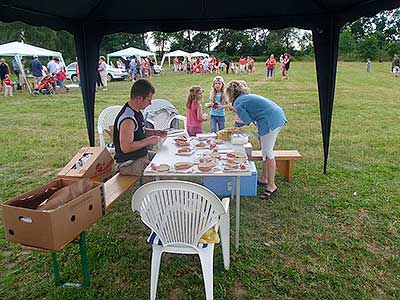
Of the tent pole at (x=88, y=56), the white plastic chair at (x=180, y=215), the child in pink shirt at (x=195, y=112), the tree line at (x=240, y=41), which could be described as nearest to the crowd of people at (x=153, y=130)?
the white plastic chair at (x=180, y=215)

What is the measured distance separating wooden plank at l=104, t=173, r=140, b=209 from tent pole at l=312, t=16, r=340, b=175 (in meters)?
2.34

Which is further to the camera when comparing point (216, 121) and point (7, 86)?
point (7, 86)

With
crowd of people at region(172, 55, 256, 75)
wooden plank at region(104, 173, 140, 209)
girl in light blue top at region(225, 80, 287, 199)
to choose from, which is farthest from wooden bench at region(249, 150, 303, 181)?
crowd of people at region(172, 55, 256, 75)

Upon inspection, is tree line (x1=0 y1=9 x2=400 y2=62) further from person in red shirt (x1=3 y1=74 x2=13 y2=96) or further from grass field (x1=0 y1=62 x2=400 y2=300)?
grass field (x1=0 y1=62 x2=400 y2=300)

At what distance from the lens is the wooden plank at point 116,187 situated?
8.41ft

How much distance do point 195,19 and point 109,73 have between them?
49.2ft

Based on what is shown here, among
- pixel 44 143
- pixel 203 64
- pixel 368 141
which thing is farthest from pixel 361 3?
pixel 203 64

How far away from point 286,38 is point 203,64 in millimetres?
6823

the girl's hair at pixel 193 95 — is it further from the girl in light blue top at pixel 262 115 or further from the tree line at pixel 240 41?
the tree line at pixel 240 41

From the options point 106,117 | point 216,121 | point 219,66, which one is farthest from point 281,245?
point 219,66

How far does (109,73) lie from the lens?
17891mm

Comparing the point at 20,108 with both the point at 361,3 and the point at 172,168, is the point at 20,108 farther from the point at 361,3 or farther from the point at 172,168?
the point at 361,3

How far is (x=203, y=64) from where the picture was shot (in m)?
21.3

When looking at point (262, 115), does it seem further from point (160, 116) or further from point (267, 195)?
point (160, 116)
